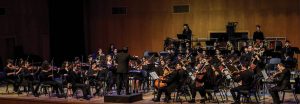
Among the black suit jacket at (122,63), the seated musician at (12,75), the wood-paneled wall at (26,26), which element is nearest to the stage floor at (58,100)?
the seated musician at (12,75)

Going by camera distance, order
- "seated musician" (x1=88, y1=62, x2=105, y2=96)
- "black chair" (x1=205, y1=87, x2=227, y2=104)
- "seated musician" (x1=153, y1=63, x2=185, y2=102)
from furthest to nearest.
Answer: "seated musician" (x1=88, y1=62, x2=105, y2=96)
"seated musician" (x1=153, y1=63, x2=185, y2=102)
"black chair" (x1=205, y1=87, x2=227, y2=104)

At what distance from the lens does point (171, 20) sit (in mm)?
23953

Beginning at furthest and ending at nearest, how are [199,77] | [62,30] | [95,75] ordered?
[62,30] → [95,75] → [199,77]

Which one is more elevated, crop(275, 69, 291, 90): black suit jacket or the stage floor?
crop(275, 69, 291, 90): black suit jacket

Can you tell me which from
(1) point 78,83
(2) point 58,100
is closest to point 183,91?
(1) point 78,83

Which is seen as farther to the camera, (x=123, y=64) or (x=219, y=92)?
(x=123, y=64)

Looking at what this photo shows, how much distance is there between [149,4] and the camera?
963 inches

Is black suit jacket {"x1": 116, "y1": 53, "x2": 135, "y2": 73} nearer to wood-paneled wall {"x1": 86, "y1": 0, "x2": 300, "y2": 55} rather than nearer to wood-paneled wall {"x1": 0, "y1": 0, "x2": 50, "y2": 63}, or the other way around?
wood-paneled wall {"x1": 86, "y1": 0, "x2": 300, "y2": 55}

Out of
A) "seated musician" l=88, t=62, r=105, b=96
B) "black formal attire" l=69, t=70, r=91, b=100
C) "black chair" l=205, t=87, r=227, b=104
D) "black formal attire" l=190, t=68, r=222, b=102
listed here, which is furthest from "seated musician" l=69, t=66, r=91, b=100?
"black chair" l=205, t=87, r=227, b=104

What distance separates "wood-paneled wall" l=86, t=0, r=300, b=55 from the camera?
2161cm

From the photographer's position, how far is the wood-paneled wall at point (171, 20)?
21.6 meters

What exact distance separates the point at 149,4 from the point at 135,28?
1388mm

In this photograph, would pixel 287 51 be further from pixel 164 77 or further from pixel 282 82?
pixel 164 77

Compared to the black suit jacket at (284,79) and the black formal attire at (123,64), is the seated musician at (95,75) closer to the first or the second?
the black formal attire at (123,64)
